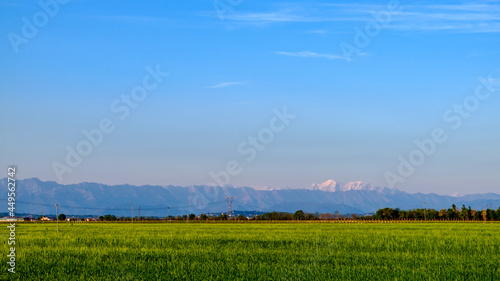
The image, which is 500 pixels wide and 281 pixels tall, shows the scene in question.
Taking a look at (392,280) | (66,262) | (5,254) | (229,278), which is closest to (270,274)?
(229,278)

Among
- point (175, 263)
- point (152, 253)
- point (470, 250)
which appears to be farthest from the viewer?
point (470, 250)

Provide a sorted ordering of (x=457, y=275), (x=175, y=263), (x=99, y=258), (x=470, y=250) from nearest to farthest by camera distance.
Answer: (x=457, y=275)
(x=175, y=263)
(x=99, y=258)
(x=470, y=250)

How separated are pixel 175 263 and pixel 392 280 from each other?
9.76 metres

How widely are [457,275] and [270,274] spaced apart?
6743mm

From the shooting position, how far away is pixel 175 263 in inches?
997

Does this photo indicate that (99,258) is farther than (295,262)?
Yes

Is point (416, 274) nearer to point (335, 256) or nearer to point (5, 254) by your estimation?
point (335, 256)

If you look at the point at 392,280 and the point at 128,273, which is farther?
the point at 128,273

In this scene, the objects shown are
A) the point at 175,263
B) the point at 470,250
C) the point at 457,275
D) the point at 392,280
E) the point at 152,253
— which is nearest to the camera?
the point at 392,280

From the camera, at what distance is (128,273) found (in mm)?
22078

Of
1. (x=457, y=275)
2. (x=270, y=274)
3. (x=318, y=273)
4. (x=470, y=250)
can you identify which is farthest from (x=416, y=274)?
(x=470, y=250)

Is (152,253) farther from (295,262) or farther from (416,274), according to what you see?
(416,274)

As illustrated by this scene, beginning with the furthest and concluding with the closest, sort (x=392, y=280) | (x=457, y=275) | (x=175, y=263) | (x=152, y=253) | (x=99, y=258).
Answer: (x=152, y=253) → (x=99, y=258) → (x=175, y=263) → (x=457, y=275) → (x=392, y=280)

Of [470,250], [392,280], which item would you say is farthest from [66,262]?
[470,250]
